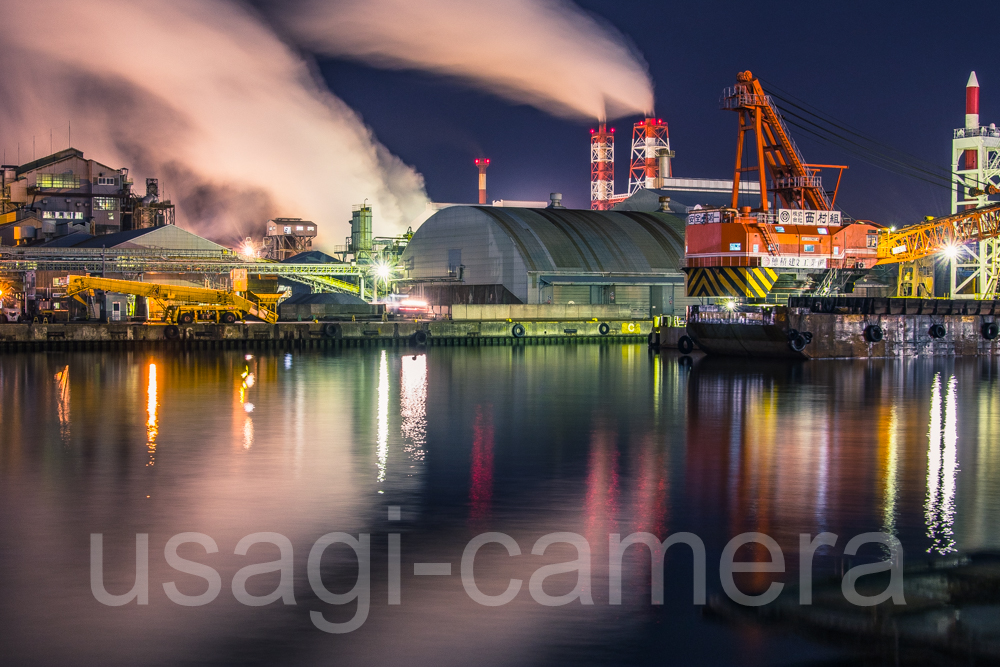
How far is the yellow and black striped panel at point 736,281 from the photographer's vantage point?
45.6m

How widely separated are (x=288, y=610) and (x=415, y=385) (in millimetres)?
24631

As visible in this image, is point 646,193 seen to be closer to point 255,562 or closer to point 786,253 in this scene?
point 786,253

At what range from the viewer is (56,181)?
113 meters

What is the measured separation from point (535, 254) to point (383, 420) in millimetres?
48275

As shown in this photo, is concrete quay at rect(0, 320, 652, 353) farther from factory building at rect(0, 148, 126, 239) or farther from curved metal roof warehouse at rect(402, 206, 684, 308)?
factory building at rect(0, 148, 126, 239)

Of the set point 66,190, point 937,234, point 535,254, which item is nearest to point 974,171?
point 937,234

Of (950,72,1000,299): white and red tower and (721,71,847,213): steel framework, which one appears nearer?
(721,71,847,213): steel framework

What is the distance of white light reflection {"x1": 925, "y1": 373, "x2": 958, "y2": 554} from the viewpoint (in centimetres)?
A: 1230

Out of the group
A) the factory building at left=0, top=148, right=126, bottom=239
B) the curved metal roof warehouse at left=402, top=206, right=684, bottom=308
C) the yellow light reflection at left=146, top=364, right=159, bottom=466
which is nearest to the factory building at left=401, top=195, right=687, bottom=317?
the curved metal roof warehouse at left=402, top=206, right=684, bottom=308

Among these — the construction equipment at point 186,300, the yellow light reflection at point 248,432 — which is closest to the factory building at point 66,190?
the construction equipment at point 186,300

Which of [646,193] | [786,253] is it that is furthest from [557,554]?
[646,193]

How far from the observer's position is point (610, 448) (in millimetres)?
19797

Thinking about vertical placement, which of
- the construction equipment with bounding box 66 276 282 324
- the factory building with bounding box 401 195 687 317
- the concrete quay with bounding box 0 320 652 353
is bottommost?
the concrete quay with bounding box 0 320 652 353

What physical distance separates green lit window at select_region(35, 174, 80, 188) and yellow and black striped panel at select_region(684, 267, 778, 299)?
291 feet
